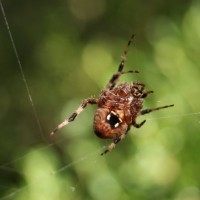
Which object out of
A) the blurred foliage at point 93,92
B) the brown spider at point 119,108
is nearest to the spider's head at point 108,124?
the brown spider at point 119,108

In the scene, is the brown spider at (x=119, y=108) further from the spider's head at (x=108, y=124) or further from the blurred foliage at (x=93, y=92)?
the blurred foliage at (x=93, y=92)

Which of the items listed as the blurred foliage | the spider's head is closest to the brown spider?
the spider's head

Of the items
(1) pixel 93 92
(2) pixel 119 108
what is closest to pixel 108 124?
(2) pixel 119 108

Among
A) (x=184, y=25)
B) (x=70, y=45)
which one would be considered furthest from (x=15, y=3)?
(x=184, y=25)

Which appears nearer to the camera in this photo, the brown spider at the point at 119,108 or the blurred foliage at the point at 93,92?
the brown spider at the point at 119,108

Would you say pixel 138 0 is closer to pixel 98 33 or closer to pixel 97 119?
pixel 98 33
